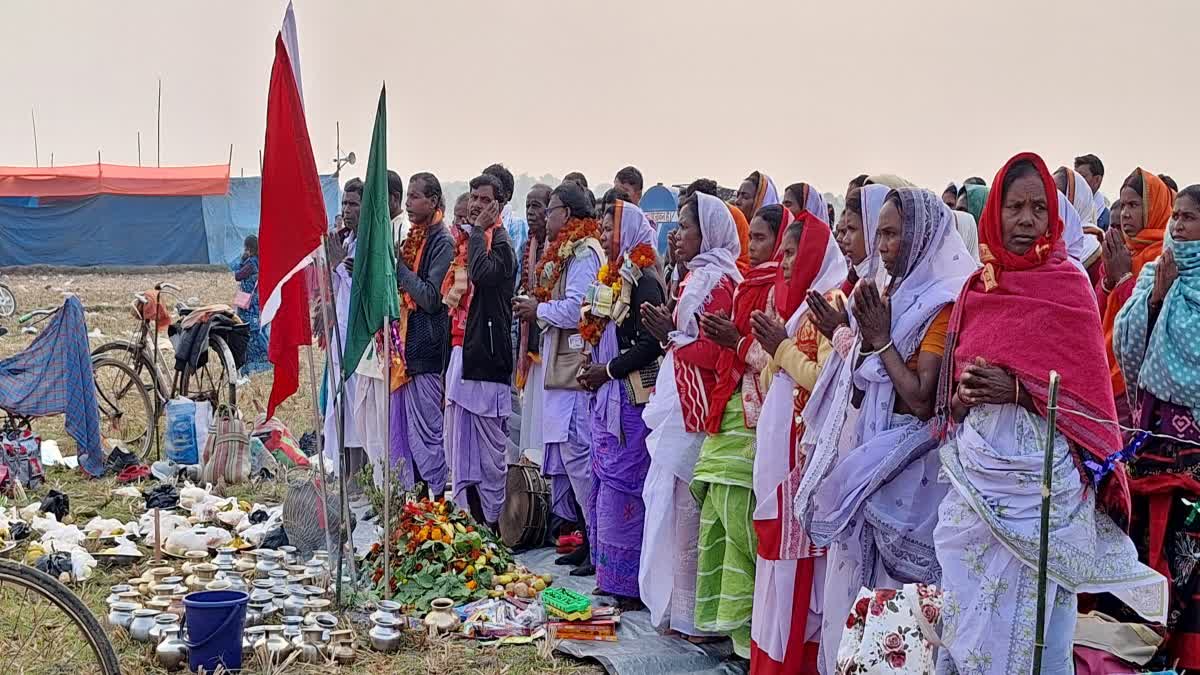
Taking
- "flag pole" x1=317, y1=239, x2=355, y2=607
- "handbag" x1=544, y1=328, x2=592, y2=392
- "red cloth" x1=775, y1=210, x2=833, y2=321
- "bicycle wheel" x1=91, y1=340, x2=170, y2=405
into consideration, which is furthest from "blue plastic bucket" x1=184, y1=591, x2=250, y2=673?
"bicycle wheel" x1=91, y1=340, x2=170, y2=405

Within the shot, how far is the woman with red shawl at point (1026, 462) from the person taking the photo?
340 cm

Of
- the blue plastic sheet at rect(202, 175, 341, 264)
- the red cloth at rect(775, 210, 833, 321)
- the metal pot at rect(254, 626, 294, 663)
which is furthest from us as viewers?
the blue plastic sheet at rect(202, 175, 341, 264)

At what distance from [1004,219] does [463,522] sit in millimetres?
3709

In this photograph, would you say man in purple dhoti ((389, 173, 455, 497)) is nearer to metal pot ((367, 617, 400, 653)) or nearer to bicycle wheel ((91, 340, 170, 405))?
metal pot ((367, 617, 400, 653))

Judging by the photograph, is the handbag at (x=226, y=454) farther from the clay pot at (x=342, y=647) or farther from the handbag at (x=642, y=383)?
the handbag at (x=642, y=383)

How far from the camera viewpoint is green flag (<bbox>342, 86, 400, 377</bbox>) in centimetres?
555

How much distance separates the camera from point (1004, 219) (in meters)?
3.54

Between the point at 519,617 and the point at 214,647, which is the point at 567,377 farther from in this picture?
the point at 214,647

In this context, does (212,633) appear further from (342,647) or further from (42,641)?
(42,641)

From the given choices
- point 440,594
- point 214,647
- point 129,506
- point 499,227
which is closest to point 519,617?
point 440,594

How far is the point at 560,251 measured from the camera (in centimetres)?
684

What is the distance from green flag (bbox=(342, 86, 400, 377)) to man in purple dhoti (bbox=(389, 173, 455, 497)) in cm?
153

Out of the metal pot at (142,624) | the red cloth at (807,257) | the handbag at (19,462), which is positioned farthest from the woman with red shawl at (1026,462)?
the handbag at (19,462)

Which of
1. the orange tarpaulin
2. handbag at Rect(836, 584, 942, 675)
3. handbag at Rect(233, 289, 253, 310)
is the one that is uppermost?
the orange tarpaulin
